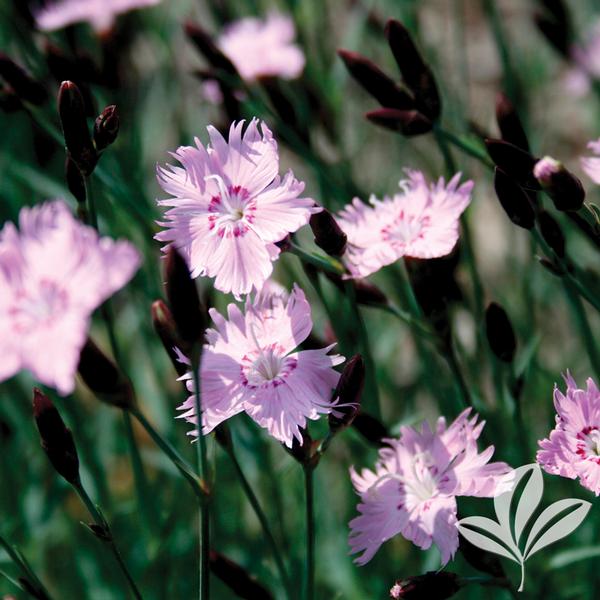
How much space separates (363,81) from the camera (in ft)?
3.31

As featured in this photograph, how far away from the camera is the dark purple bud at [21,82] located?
1049 mm

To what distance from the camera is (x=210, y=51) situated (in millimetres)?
1208

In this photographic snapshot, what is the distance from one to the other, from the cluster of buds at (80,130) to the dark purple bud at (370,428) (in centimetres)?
34

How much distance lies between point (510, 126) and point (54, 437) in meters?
0.53

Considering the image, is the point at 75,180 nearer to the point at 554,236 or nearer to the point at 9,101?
the point at 9,101

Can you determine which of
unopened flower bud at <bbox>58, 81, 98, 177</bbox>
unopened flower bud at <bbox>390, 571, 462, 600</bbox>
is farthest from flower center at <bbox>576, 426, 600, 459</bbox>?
unopened flower bud at <bbox>58, 81, 98, 177</bbox>

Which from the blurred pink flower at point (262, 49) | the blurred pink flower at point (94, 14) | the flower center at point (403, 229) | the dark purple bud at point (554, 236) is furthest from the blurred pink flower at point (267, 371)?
the blurred pink flower at point (94, 14)

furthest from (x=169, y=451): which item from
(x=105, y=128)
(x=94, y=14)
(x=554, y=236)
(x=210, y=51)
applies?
(x=94, y=14)

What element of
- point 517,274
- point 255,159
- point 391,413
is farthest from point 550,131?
point 255,159

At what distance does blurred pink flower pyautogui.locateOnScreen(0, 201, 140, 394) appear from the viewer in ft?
1.88

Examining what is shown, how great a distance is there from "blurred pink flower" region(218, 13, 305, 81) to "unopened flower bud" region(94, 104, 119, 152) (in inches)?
24.0

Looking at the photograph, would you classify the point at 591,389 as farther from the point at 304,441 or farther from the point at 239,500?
the point at 239,500

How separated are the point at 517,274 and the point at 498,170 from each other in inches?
31.1

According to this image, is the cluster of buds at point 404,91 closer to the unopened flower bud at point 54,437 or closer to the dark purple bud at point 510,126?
the dark purple bud at point 510,126
